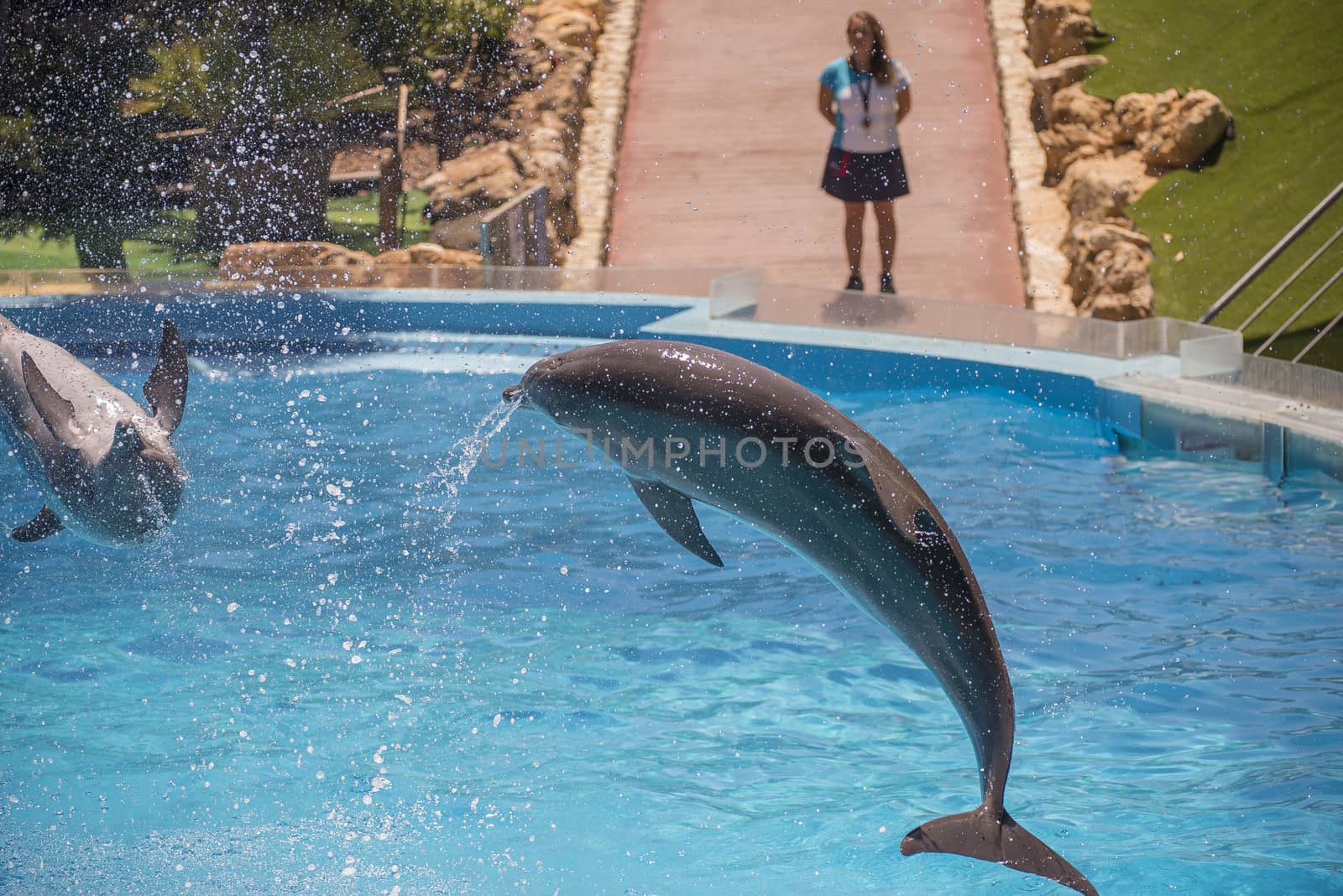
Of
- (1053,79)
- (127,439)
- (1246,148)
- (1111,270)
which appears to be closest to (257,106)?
(1053,79)

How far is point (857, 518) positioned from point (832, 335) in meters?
6.11

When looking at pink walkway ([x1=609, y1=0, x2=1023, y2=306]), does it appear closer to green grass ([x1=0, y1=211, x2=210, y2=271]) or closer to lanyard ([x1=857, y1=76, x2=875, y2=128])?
lanyard ([x1=857, y1=76, x2=875, y2=128])

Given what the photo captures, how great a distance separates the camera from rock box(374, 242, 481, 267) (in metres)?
12.2

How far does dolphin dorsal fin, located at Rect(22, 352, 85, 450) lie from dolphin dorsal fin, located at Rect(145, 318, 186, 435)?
24cm

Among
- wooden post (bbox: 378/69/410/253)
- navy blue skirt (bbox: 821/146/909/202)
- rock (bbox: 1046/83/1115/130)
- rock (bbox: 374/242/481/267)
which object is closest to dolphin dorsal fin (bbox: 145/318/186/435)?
navy blue skirt (bbox: 821/146/909/202)

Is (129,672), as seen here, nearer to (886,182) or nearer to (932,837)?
(932,837)

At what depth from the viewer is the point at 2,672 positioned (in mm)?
5484

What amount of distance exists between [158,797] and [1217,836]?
328 centimetres

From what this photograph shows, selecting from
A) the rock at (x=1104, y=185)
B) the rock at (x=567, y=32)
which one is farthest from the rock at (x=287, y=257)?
the rock at (x=1104, y=185)

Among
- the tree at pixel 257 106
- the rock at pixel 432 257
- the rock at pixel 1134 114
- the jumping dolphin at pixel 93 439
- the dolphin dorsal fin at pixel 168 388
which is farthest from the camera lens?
the tree at pixel 257 106

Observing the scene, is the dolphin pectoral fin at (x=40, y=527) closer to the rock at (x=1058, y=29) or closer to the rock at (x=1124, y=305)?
the rock at (x=1124, y=305)

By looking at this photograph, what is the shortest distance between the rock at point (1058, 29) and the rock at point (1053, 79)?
438 millimetres

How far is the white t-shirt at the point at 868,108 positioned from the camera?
32.8 ft

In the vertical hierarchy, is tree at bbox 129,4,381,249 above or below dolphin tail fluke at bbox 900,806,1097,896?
above
